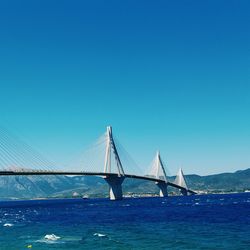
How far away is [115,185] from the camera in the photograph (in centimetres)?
17250

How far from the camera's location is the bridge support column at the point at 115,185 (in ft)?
547

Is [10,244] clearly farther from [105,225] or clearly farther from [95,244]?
[105,225]

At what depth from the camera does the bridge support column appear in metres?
167

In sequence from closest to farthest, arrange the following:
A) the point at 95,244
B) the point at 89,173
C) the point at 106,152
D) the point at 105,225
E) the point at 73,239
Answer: the point at 95,244, the point at 73,239, the point at 105,225, the point at 89,173, the point at 106,152

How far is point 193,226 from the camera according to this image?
214ft

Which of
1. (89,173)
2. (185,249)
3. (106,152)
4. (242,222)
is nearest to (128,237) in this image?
(185,249)

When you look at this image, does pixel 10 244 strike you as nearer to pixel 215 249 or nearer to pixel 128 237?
pixel 128 237

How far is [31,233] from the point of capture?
61.9 metres

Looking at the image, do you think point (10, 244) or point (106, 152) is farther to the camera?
point (106, 152)

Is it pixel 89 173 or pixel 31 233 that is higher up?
pixel 89 173

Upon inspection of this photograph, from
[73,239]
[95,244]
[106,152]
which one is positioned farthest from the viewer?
[106,152]

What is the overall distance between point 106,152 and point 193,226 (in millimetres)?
104091

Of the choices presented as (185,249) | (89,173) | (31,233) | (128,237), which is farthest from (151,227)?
(89,173)

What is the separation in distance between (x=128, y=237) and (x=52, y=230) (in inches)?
598
